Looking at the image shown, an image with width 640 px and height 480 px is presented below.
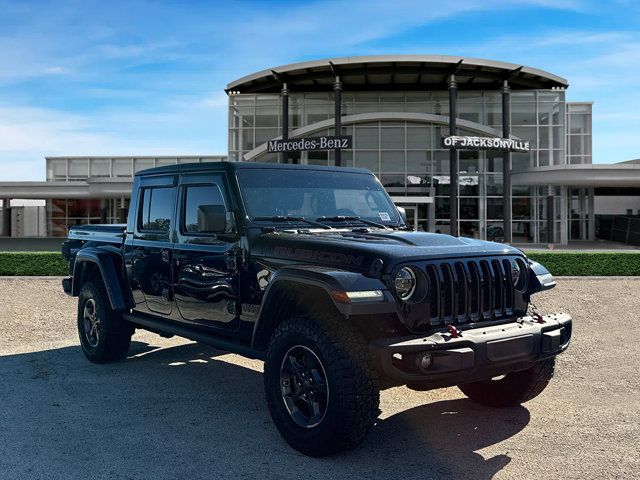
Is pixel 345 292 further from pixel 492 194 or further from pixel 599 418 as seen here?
pixel 492 194

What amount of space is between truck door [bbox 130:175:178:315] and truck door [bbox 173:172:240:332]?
0.18 m

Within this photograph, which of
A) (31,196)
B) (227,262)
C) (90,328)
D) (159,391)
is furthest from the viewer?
(31,196)

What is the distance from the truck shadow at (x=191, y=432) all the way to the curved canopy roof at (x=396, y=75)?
2287 centimetres

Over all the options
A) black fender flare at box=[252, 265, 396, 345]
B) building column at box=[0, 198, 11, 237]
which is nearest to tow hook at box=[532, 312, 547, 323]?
black fender flare at box=[252, 265, 396, 345]

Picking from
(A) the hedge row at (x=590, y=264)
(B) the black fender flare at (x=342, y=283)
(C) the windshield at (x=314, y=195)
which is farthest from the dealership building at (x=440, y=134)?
(B) the black fender flare at (x=342, y=283)

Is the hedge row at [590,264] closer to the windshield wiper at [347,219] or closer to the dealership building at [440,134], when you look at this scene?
the windshield wiper at [347,219]

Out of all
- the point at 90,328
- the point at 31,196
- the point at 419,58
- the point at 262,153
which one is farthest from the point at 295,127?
the point at 90,328

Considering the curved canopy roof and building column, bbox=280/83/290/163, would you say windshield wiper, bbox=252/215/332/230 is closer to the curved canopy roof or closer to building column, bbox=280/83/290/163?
the curved canopy roof

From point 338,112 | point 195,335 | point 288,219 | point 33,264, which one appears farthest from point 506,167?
point 195,335

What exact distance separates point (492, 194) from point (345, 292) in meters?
27.8

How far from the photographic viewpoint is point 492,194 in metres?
30.0

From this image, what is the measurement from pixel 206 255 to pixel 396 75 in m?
25.0

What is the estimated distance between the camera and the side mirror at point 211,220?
463 centimetres

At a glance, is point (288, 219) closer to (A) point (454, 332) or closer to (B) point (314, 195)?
(B) point (314, 195)
